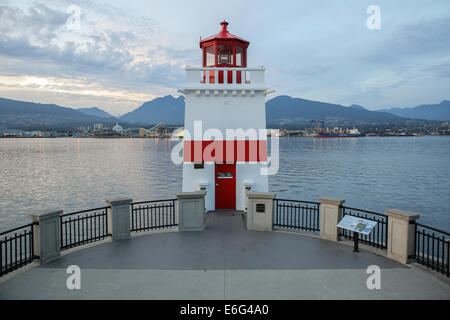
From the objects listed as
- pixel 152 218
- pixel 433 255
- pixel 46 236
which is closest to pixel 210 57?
pixel 46 236

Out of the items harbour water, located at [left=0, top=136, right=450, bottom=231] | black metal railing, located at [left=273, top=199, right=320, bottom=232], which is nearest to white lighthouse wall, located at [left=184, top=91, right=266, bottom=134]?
black metal railing, located at [left=273, top=199, right=320, bottom=232]

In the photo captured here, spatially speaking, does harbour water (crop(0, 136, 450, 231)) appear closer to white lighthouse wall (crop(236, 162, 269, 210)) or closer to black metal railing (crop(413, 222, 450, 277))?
black metal railing (crop(413, 222, 450, 277))

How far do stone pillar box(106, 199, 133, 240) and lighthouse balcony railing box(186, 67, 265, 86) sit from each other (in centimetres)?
613

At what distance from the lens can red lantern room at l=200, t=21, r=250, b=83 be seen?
559 inches

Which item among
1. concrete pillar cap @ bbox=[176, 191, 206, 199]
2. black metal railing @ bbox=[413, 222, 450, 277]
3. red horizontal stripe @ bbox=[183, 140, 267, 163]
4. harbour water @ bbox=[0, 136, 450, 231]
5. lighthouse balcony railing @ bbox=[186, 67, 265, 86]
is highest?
lighthouse balcony railing @ bbox=[186, 67, 265, 86]

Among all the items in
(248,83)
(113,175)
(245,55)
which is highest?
(245,55)

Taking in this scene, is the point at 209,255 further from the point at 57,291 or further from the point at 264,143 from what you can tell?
the point at 264,143

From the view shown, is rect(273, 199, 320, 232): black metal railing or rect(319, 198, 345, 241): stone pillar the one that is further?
rect(273, 199, 320, 232): black metal railing

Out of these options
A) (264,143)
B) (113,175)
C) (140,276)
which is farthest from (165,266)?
(113,175)

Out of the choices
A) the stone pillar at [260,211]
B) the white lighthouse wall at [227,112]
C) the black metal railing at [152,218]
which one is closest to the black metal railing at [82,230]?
the black metal railing at [152,218]

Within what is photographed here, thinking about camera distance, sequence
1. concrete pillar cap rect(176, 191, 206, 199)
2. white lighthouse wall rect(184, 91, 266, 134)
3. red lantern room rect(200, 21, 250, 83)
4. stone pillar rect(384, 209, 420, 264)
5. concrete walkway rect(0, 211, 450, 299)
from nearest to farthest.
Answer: concrete walkway rect(0, 211, 450, 299) < stone pillar rect(384, 209, 420, 264) < concrete pillar cap rect(176, 191, 206, 199) < white lighthouse wall rect(184, 91, 266, 134) < red lantern room rect(200, 21, 250, 83)

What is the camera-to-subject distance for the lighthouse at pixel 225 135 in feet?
45.7
